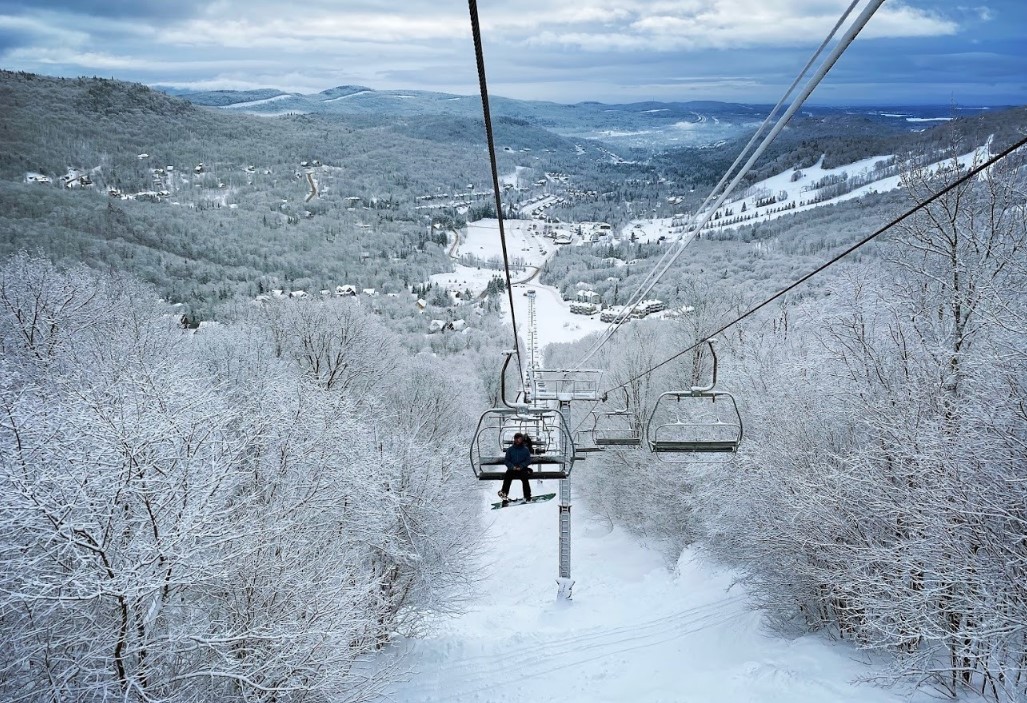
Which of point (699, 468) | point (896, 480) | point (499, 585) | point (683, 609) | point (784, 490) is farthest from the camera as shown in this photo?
point (499, 585)

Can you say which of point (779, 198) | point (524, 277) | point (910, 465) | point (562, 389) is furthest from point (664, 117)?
point (910, 465)

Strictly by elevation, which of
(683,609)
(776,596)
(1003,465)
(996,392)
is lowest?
(683,609)

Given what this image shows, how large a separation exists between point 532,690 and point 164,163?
489 feet

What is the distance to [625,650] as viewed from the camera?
1552 centimetres

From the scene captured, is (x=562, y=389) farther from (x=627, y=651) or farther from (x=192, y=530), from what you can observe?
(x=192, y=530)

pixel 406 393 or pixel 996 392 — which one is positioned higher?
pixel 996 392

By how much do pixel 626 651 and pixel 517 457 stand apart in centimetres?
864

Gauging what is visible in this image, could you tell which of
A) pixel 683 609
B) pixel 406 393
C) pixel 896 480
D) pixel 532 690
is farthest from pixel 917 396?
pixel 406 393

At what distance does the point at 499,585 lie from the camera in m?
24.1

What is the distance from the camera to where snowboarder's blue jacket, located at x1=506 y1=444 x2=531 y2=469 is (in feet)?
31.1

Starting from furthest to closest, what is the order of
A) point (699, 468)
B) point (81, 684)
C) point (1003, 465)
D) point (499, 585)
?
point (499, 585)
point (699, 468)
point (1003, 465)
point (81, 684)

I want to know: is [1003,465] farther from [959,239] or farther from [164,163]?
[164,163]

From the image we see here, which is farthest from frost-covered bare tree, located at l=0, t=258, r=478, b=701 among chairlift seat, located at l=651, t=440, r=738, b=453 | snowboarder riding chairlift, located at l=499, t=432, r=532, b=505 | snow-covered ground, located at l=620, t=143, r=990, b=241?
snow-covered ground, located at l=620, t=143, r=990, b=241

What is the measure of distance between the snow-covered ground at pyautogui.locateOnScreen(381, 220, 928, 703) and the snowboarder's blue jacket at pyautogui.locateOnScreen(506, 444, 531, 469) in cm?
620
